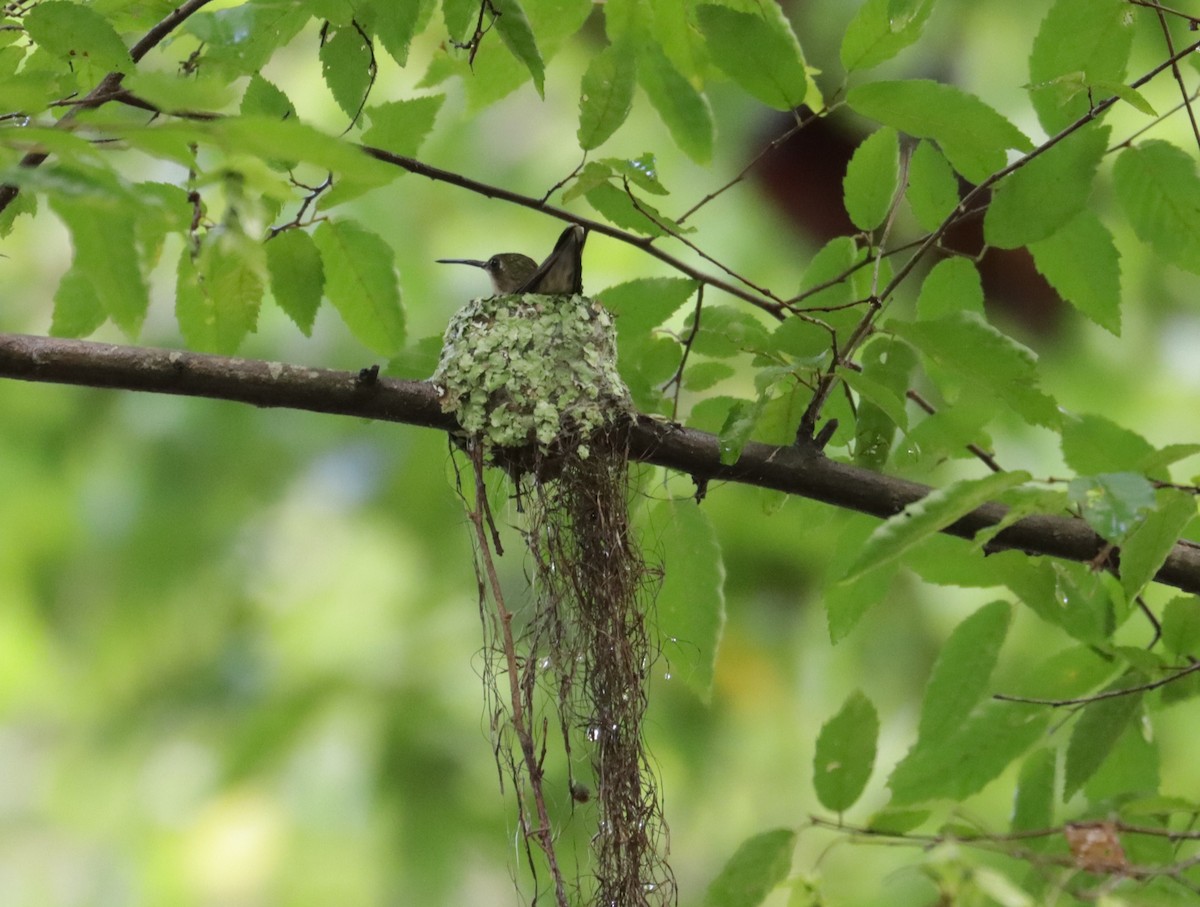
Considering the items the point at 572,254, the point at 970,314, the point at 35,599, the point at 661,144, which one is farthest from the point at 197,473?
the point at 970,314

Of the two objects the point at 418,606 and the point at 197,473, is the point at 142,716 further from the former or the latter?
the point at 418,606

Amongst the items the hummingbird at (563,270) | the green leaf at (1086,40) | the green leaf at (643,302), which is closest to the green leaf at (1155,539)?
the green leaf at (1086,40)

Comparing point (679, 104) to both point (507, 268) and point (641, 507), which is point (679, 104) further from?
point (507, 268)

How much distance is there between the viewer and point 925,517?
154cm

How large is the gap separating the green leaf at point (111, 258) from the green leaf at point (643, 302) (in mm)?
1138

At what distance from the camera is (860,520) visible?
231 centimetres

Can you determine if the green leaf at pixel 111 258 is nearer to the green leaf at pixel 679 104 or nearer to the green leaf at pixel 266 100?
the green leaf at pixel 266 100

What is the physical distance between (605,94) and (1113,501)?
3.61ft

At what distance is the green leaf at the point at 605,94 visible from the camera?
2045 mm

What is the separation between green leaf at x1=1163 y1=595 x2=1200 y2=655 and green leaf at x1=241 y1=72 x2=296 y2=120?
68.1 inches

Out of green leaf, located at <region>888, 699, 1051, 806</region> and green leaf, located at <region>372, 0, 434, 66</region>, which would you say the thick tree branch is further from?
green leaf, located at <region>372, 0, 434, 66</region>

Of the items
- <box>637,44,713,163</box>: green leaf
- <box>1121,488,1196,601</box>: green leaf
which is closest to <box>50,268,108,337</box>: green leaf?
<box>637,44,713,163</box>: green leaf

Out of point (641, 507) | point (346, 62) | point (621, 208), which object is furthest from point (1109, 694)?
point (346, 62)

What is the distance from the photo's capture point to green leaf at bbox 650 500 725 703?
2205 mm
